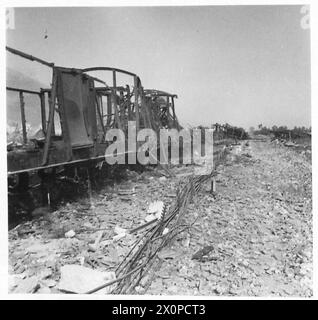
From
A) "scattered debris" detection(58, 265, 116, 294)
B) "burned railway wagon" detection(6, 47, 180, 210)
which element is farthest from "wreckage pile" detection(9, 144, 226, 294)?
"burned railway wagon" detection(6, 47, 180, 210)

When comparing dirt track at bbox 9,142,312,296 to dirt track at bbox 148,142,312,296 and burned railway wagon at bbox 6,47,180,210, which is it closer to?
dirt track at bbox 148,142,312,296

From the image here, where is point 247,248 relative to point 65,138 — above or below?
below

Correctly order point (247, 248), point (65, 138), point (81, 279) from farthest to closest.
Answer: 1. point (65, 138)
2. point (247, 248)
3. point (81, 279)

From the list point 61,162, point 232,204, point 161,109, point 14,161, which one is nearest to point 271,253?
point 232,204

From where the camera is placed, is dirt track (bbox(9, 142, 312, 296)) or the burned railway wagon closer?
dirt track (bbox(9, 142, 312, 296))

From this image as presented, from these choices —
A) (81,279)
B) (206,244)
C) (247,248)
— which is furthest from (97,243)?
(247,248)

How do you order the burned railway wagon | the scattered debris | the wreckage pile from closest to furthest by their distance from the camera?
1. the scattered debris
2. the wreckage pile
3. the burned railway wagon

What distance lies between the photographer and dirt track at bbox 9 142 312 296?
10.0 feet

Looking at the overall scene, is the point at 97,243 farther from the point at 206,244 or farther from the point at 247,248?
the point at 247,248

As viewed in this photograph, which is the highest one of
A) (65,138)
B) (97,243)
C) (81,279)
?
(65,138)

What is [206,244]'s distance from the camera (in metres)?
3.80

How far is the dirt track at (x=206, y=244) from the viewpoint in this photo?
306 centimetres

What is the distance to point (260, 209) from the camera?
5.23 m

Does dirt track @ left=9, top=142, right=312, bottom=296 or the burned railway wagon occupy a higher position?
the burned railway wagon
